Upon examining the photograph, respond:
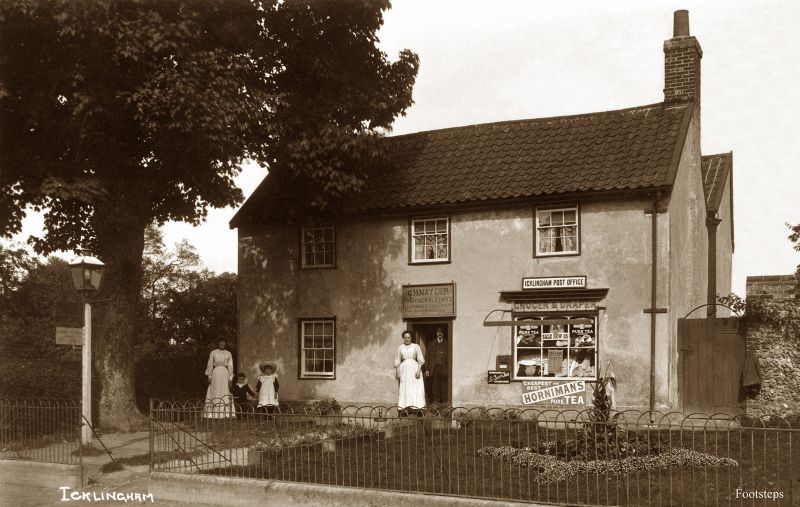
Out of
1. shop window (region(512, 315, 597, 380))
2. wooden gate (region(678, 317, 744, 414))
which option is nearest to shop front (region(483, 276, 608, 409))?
shop window (region(512, 315, 597, 380))

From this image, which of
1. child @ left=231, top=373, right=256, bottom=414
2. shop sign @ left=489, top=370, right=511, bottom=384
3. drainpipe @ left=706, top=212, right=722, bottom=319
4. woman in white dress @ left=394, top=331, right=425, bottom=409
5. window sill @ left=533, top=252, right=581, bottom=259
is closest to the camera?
woman in white dress @ left=394, top=331, right=425, bottom=409

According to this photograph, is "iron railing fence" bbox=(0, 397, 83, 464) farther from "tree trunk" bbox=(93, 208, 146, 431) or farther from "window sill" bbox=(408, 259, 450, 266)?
"window sill" bbox=(408, 259, 450, 266)

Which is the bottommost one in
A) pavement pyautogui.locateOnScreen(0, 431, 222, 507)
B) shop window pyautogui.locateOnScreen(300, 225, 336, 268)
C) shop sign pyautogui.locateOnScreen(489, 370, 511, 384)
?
pavement pyautogui.locateOnScreen(0, 431, 222, 507)

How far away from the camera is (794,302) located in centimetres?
1848

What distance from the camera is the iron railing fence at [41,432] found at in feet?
44.0

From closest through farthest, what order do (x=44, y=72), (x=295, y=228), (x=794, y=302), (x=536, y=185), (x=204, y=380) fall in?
(x=44, y=72)
(x=794, y=302)
(x=536, y=185)
(x=295, y=228)
(x=204, y=380)

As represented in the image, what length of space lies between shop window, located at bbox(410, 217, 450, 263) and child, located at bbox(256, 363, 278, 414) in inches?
178

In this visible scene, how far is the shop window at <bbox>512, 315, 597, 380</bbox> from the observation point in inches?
763

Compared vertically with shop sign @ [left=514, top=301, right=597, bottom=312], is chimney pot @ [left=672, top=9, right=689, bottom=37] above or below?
above

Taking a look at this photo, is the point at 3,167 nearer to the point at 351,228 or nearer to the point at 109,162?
the point at 109,162

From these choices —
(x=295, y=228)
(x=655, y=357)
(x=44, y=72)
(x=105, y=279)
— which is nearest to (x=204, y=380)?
(x=295, y=228)

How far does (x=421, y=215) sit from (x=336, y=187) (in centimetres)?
238

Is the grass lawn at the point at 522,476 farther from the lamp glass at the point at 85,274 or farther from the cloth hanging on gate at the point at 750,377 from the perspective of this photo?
the cloth hanging on gate at the point at 750,377

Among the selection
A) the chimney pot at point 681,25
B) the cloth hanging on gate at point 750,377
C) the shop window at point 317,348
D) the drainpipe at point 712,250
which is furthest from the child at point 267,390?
the drainpipe at point 712,250
